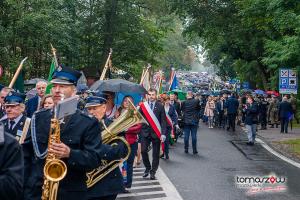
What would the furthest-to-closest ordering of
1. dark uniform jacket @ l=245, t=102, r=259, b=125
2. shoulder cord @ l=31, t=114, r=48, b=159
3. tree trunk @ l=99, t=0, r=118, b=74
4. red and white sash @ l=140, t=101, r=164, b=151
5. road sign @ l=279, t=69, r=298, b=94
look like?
tree trunk @ l=99, t=0, r=118, b=74 < road sign @ l=279, t=69, r=298, b=94 < dark uniform jacket @ l=245, t=102, r=259, b=125 < red and white sash @ l=140, t=101, r=164, b=151 < shoulder cord @ l=31, t=114, r=48, b=159

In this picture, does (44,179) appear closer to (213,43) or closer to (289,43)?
(289,43)

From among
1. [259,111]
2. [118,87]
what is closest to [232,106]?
[259,111]

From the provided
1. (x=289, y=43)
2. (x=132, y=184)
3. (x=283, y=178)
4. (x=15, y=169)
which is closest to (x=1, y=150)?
(x=15, y=169)

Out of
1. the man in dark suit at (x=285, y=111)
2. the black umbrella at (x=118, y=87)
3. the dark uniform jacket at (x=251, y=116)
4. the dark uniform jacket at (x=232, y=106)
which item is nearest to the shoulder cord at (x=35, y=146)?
the black umbrella at (x=118, y=87)

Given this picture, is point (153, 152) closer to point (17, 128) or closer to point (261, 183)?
point (261, 183)

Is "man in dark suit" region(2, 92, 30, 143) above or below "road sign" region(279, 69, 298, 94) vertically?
below

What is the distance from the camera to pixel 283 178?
1227 centimetres

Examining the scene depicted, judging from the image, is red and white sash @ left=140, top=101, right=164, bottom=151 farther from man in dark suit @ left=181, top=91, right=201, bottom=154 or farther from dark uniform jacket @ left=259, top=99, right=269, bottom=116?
dark uniform jacket @ left=259, top=99, right=269, bottom=116

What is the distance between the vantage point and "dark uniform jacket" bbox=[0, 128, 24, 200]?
125 inches

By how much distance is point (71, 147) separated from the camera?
15.7 feet

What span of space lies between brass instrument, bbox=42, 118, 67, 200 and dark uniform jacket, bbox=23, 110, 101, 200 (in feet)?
0.79

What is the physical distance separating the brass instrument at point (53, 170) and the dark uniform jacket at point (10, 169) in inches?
41.4

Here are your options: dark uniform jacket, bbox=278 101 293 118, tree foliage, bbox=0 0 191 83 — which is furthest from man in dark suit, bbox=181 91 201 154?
dark uniform jacket, bbox=278 101 293 118

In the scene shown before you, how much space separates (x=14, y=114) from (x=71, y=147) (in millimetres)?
2632
